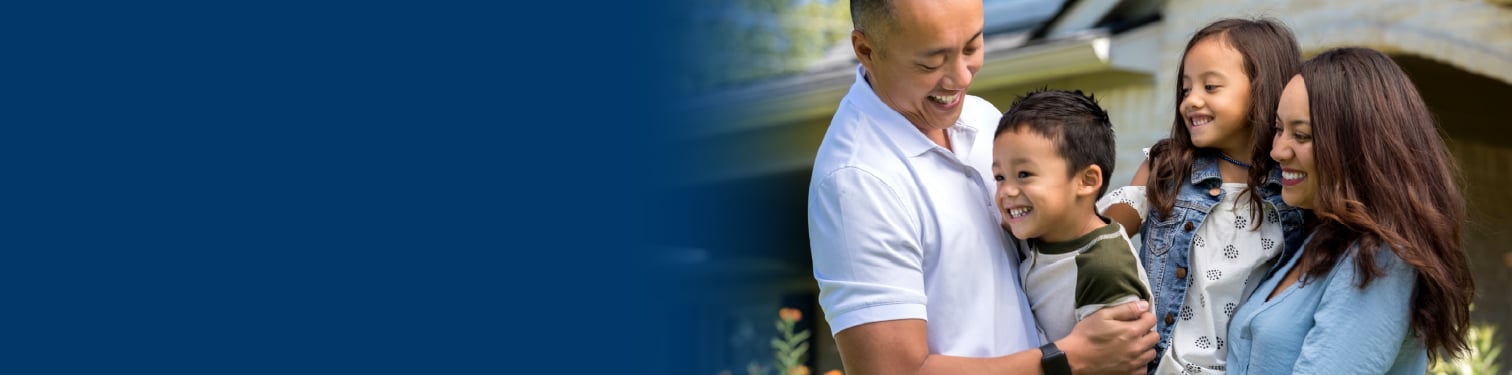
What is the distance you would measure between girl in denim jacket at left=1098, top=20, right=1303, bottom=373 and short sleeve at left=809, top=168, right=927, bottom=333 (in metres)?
0.53

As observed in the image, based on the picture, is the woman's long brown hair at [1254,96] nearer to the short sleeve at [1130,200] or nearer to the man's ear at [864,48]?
the short sleeve at [1130,200]

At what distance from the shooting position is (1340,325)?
9.41 feet

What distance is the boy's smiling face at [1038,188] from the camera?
292 cm

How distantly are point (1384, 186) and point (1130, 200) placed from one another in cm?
57

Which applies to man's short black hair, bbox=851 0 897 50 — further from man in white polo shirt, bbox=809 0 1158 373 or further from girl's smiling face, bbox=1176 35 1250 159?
girl's smiling face, bbox=1176 35 1250 159

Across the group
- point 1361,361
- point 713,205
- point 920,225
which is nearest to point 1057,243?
point 920,225

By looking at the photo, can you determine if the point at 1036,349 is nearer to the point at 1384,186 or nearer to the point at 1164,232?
the point at 1164,232

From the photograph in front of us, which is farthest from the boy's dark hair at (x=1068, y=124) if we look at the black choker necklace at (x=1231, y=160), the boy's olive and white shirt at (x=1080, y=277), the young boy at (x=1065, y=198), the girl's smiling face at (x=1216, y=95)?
the black choker necklace at (x=1231, y=160)

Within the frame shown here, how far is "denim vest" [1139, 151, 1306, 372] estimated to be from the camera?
10.1 feet

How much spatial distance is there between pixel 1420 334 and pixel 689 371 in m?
11.8

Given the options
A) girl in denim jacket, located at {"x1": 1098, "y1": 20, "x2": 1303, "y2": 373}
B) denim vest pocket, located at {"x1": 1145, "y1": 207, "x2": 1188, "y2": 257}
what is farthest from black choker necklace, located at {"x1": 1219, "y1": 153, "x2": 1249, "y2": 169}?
denim vest pocket, located at {"x1": 1145, "y1": 207, "x2": 1188, "y2": 257}

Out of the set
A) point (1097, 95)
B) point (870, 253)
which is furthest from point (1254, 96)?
point (1097, 95)

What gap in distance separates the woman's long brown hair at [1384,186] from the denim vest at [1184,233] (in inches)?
6.3

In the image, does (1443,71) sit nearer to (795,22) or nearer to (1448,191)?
(1448,191)
